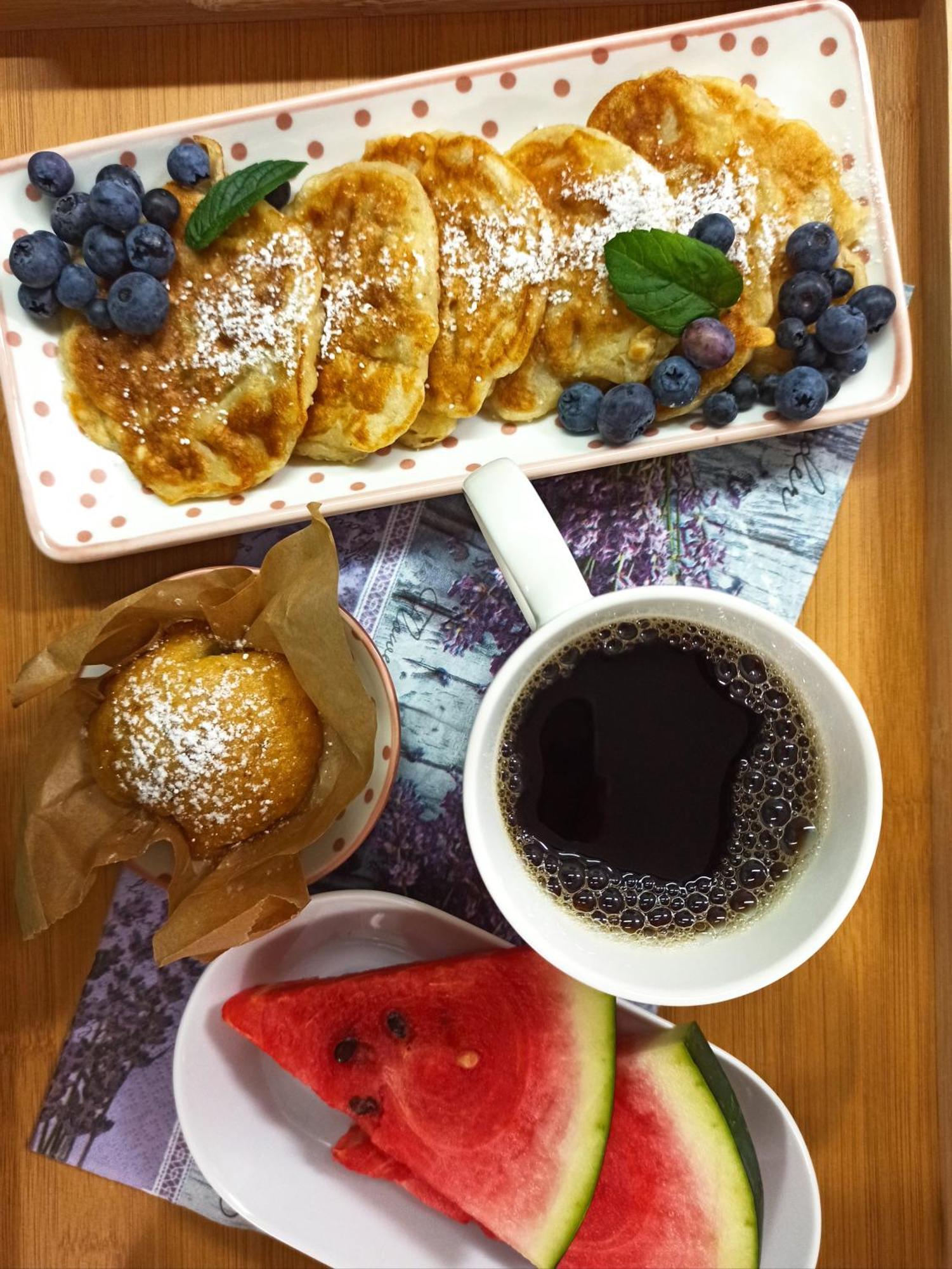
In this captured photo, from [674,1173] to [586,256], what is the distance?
1.02 m

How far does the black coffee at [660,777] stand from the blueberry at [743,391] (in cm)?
33

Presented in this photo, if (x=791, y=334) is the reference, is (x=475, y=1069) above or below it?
below

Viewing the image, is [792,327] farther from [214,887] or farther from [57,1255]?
[57,1255]

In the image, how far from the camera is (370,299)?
1.06 metres

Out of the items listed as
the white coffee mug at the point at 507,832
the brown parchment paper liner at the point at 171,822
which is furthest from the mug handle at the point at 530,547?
the brown parchment paper liner at the point at 171,822

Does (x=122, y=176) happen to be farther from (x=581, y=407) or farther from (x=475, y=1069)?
(x=475, y=1069)

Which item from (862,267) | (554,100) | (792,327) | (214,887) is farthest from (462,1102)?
(554,100)

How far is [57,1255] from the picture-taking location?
46.6 inches

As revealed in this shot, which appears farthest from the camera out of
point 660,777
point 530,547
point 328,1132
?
point 328,1132

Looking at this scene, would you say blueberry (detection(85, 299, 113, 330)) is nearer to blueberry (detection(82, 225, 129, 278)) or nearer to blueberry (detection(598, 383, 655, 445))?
blueberry (detection(82, 225, 129, 278))

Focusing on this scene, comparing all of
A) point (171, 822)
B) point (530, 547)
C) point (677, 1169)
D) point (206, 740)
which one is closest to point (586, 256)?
point (530, 547)

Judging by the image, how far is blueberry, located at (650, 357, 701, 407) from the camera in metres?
1.04

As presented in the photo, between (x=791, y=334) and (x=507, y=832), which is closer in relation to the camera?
(x=507, y=832)

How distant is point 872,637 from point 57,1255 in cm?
128
